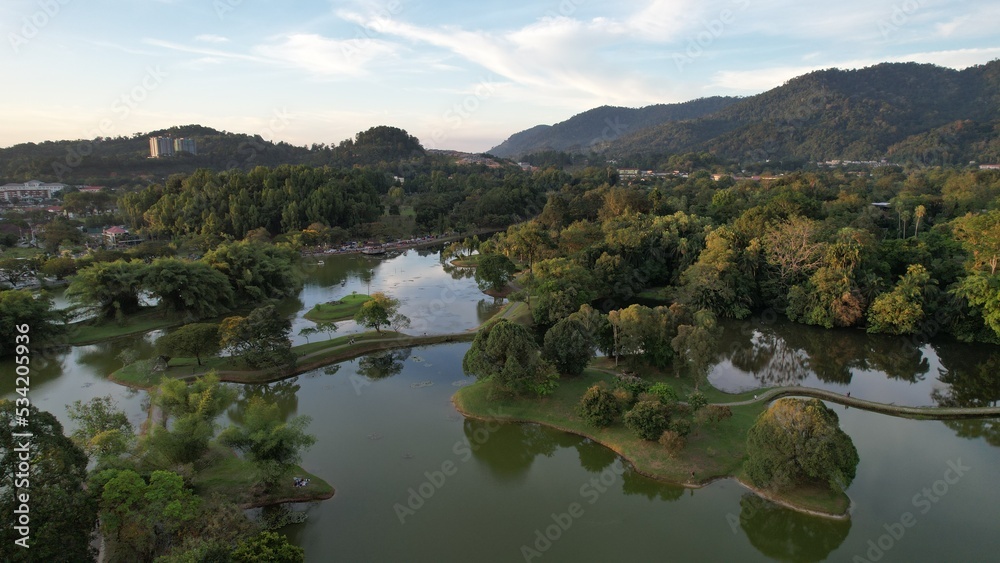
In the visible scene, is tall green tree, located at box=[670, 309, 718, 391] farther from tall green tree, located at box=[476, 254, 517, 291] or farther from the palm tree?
the palm tree

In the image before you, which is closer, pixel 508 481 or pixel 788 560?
pixel 788 560

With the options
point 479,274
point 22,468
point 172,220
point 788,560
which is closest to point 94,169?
point 172,220

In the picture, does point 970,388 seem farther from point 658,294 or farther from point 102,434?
point 102,434

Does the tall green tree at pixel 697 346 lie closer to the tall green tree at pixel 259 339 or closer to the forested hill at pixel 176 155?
the tall green tree at pixel 259 339

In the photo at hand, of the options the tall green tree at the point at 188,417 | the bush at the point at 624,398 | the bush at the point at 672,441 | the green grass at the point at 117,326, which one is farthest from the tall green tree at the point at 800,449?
the green grass at the point at 117,326

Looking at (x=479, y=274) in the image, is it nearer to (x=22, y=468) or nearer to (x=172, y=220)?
(x=22, y=468)

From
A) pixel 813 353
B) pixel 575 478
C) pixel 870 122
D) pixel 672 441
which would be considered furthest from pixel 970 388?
pixel 870 122
